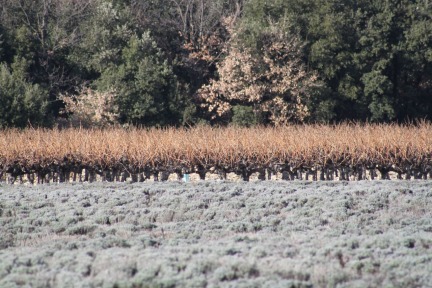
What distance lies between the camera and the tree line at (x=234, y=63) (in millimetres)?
37969

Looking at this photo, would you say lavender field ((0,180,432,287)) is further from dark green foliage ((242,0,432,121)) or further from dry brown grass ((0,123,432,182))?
dark green foliage ((242,0,432,121))

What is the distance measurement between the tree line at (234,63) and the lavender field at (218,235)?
609 inches

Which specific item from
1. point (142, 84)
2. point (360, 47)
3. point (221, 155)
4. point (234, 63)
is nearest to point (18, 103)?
point (142, 84)

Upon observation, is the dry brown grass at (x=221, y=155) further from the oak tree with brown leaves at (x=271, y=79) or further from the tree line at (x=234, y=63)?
the oak tree with brown leaves at (x=271, y=79)

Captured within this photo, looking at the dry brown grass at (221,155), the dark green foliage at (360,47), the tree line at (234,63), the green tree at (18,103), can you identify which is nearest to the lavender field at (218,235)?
the dry brown grass at (221,155)

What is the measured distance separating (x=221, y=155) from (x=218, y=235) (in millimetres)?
12311

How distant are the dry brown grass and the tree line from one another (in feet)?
32.3

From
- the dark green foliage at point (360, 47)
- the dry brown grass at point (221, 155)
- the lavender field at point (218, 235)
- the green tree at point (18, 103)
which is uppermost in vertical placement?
the dark green foliage at point (360, 47)

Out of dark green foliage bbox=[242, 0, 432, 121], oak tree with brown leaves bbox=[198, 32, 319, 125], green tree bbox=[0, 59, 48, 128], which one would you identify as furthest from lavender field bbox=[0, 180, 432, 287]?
dark green foliage bbox=[242, 0, 432, 121]

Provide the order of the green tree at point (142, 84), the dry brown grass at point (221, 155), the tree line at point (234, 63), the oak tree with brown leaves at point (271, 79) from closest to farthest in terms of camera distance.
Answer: the dry brown grass at point (221, 155) < the oak tree with brown leaves at point (271, 79) < the tree line at point (234, 63) < the green tree at point (142, 84)

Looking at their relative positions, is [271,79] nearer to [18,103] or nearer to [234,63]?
[234,63]

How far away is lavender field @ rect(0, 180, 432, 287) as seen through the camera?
10391mm

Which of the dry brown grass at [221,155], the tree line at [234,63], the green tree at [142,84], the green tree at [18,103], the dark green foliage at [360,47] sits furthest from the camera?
the dark green foliage at [360,47]

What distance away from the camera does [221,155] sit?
86.7 feet
